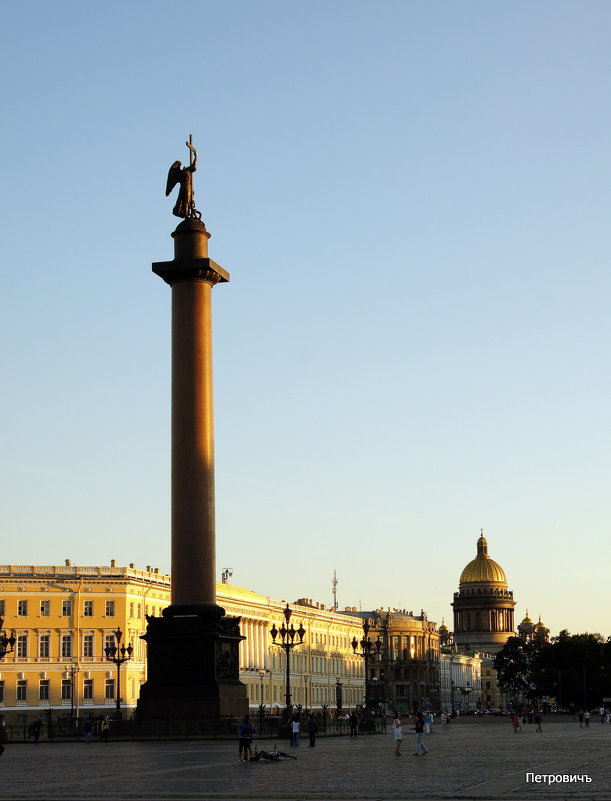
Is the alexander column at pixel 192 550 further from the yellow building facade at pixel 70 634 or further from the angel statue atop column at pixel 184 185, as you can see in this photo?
the yellow building facade at pixel 70 634

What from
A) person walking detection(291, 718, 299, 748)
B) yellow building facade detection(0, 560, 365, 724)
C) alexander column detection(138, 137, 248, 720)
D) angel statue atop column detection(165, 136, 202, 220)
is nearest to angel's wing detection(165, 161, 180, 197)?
angel statue atop column detection(165, 136, 202, 220)

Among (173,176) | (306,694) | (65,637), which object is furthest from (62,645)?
(173,176)

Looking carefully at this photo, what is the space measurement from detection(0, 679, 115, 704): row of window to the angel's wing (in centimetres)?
5749

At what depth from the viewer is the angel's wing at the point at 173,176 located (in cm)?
5791

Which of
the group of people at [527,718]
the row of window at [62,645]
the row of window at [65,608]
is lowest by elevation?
the group of people at [527,718]

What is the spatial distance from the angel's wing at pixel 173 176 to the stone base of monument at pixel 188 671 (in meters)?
18.3

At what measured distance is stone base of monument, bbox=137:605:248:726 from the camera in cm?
5038

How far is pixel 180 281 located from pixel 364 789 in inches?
1128

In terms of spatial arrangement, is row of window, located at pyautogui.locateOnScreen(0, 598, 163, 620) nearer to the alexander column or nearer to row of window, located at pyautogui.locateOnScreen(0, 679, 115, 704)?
row of window, located at pyautogui.locateOnScreen(0, 679, 115, 704)

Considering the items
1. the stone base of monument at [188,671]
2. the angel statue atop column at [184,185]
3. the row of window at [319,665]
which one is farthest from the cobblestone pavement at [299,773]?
the row of window at [319,665]

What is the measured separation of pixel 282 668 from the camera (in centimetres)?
14675

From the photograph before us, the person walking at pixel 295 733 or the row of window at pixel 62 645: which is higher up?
the row of window at pixel 62 645

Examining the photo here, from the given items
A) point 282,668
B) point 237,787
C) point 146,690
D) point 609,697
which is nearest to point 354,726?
point 146,690

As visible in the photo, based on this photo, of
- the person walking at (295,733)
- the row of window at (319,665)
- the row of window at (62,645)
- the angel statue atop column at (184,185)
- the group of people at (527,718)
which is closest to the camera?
the person walking at (295,733)
